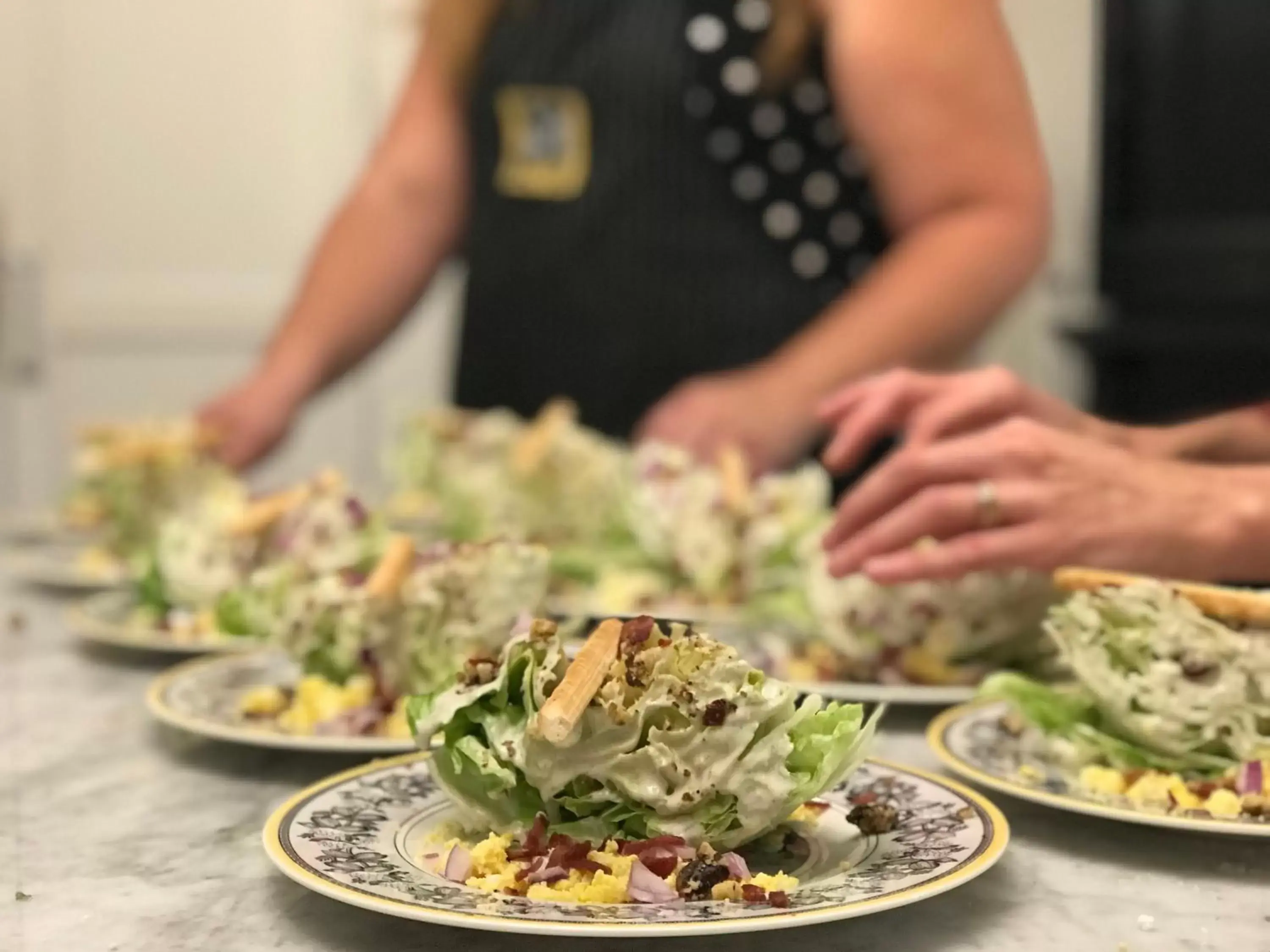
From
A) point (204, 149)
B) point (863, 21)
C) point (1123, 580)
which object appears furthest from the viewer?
point (204, 149)

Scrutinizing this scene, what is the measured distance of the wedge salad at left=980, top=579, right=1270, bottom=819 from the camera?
78 centimetres

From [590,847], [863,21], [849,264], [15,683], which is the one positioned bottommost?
[15,683]

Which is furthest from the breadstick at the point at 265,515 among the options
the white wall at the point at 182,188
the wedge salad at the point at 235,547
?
the white wall at the point at 182,188

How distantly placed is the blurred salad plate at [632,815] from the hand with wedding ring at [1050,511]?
300 mm

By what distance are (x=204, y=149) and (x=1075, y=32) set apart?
87.0 inches

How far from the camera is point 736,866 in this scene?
2.11 feet

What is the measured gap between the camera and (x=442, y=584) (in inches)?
38.2

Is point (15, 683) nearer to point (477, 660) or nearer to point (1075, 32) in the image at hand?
point (477, 660)

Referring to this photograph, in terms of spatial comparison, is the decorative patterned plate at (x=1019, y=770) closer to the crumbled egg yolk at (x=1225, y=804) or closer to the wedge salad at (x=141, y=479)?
the crumbled egg yolk at (x=1225, y=804)

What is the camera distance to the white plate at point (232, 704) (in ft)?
2.92

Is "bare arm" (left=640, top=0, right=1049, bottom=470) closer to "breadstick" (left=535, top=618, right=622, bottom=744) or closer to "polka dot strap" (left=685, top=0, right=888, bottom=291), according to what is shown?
"polka dot strap" (left=685, top=0, right=888, bottom=291)

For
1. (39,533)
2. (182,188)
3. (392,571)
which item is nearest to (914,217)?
(392,571)

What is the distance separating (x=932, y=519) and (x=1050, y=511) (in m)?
0.08

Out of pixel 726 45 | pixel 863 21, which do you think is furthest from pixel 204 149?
pixel 863 21
